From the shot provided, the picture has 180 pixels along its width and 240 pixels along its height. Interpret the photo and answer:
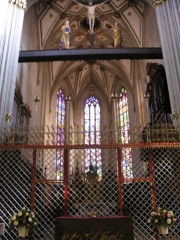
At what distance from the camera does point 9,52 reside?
343 inches

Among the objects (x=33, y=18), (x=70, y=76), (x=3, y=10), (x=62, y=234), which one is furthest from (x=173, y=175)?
(x=70, y=76)

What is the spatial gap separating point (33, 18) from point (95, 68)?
8.18m

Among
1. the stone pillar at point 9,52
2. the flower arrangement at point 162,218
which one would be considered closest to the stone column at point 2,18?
the stone pillar at point 9,52

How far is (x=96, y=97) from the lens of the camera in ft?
77.8

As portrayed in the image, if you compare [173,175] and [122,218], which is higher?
[173,175]

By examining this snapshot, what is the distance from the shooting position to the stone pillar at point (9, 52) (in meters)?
8.12

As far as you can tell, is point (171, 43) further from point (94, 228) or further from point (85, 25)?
point (85, 25)

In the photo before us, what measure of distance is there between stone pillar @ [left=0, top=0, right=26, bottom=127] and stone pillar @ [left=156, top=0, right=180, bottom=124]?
195 inches

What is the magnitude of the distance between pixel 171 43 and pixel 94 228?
681cm

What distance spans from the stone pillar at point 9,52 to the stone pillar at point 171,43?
4950 millimetres

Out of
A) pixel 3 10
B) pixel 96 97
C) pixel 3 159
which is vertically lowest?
pixel 3 159

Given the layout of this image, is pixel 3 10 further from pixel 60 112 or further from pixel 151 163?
pixel 60 112

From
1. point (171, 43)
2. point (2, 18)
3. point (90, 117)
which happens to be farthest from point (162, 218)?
point (90, 117)

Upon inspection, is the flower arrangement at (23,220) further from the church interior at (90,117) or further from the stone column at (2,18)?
the stone column at (2,18)
